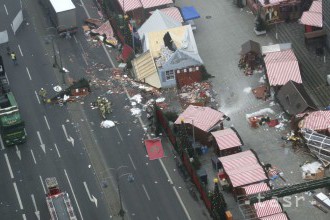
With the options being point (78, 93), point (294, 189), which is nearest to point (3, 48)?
point (78, 93)

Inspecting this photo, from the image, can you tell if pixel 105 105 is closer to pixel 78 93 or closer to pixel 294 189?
pixel 78 93

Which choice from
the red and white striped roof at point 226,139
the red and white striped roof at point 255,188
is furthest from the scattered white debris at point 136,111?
the red and white striped roof at point 255,188

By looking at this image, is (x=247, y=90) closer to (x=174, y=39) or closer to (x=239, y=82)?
(x=239, y=82)

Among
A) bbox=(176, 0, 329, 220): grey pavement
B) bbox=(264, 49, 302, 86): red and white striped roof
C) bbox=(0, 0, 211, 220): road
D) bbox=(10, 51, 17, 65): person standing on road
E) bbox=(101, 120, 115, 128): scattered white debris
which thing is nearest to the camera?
bbox=(0, 0, 211, 220): road

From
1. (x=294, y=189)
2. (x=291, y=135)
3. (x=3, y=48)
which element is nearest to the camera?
(x=294, y=189)

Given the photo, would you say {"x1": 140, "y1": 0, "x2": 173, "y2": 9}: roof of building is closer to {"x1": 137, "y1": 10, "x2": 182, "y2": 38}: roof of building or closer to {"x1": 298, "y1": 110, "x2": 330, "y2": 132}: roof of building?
{"x1": 137, "y1": 10, "x2": 182, "y2": 38}: roof of building

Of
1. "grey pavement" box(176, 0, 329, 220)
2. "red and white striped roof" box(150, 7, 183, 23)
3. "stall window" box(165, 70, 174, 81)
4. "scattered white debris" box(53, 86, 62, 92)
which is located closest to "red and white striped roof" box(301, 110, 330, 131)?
"grey pavement" box(176, 0, 329, 220)

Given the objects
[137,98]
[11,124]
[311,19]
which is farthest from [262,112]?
[11,124]
